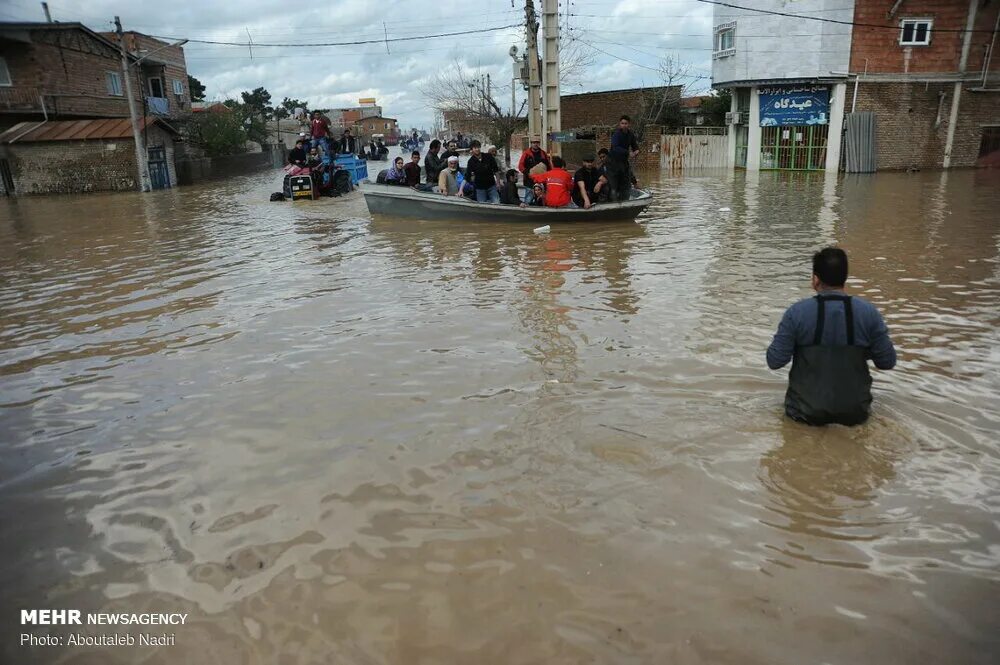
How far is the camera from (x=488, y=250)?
11805 mm

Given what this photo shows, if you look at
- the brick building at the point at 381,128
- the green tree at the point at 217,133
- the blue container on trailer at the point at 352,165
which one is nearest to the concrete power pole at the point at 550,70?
the blue container on trailer at the point at 352,165

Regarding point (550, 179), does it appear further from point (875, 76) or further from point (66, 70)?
point (66, 70)

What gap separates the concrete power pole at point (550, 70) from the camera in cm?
1861

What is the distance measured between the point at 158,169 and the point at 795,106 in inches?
1063

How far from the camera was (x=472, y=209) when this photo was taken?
46.2 ft

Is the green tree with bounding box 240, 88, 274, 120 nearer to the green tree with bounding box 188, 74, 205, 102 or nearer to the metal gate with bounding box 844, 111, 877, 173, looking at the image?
the green tree with bounding box 188, 74, 205, 102

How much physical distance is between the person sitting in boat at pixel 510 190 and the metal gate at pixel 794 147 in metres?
19.6

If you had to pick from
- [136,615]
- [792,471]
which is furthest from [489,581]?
[792,471]

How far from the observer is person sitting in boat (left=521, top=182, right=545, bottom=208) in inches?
540

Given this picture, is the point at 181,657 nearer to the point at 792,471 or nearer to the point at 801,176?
the point at 792,471

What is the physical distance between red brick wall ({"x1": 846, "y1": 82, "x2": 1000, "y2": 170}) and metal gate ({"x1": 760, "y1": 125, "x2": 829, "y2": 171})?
69.0 inches

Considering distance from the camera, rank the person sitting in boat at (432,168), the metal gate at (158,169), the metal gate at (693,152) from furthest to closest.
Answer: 1. the metal gate at (693,152)
2. the metal gate at (158,169)
3. the person sitting in boat at (432,168)

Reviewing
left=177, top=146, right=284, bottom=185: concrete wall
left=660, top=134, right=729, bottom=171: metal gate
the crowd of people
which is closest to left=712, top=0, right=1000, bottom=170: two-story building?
left=660, top=134, right=729, bottom=171: metal gate

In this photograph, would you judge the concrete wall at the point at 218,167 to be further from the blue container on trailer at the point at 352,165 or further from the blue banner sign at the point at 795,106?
the blue banner sign at the point at 795,106
